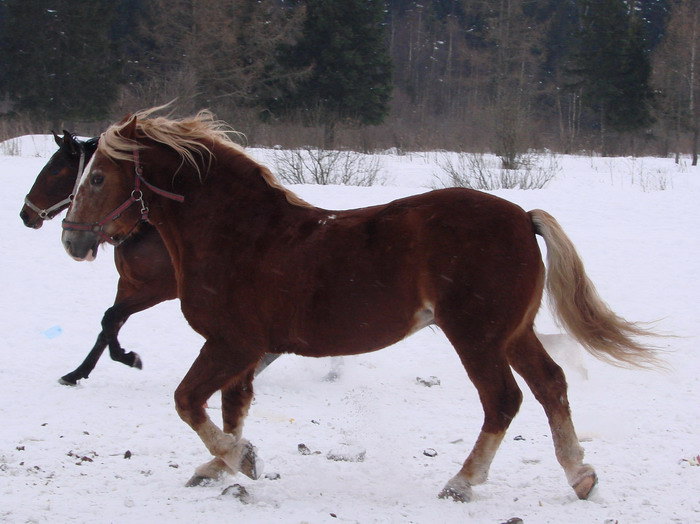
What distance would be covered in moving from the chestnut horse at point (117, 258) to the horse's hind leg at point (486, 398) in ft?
9.17

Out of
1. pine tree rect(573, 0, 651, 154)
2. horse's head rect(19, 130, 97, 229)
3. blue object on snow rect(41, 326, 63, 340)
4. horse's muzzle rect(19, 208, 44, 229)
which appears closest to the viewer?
horse's head rect(19, 130, 97, 229)

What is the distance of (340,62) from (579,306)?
27.5 m

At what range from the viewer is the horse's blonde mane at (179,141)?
3.88 meters

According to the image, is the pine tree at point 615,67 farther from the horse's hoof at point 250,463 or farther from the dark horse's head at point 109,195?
the horse's hoof at point 250,463

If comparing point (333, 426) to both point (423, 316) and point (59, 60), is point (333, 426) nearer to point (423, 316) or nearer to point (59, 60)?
point (423, 316)

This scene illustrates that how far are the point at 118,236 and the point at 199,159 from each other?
616 mm

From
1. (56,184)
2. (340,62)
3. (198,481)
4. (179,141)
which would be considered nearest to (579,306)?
(198,481)

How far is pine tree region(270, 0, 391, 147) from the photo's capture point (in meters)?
29.9

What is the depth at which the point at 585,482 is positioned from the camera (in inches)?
142

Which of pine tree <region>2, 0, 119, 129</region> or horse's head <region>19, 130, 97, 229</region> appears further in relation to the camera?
pine tree <region>2, 0, 119, 129</region>

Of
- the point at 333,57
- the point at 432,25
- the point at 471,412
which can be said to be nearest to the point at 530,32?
the point at 432,25

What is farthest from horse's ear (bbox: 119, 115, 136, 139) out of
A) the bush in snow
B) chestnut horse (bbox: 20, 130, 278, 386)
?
the bush in snow

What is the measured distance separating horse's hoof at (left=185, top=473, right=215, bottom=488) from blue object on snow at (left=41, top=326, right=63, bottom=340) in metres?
4.09

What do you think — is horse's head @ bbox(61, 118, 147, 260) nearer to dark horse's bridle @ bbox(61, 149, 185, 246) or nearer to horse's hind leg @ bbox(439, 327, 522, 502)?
dark horse's bridle @ bbox(61, 149, 185, 246)
